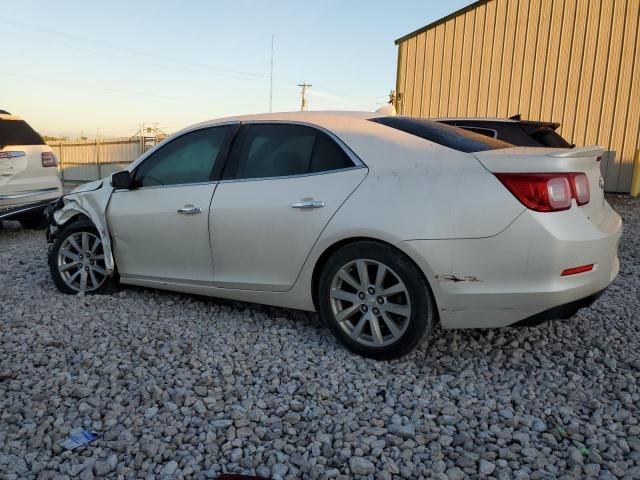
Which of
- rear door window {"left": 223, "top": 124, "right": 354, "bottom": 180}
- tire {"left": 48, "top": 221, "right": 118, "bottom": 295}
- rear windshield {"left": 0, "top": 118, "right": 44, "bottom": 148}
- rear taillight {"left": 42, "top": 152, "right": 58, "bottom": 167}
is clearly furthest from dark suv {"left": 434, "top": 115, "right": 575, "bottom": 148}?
Answer: rear windshield {"left": 0, "top": 118, "right": 44, "bottom": 148}

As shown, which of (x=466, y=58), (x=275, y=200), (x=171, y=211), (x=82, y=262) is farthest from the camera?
(x=466, y=58)

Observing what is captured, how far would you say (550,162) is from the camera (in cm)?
264

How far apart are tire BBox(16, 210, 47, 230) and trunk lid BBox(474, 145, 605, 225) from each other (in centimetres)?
654

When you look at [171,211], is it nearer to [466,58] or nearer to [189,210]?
[189,210]

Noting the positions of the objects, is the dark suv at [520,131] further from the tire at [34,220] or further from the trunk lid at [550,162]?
the tire at [34,220]

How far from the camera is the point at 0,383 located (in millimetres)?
2902

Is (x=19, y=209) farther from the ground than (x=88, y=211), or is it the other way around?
(x=88, y=211)

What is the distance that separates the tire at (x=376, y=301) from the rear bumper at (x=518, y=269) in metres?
0.10

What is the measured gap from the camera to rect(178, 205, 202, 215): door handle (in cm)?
370

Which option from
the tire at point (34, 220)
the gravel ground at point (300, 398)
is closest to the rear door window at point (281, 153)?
the gravel ground at point (300, 398)

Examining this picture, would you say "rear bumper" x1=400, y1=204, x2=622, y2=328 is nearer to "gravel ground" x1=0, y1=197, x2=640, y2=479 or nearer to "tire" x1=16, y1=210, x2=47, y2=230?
"gravel ground" x1=0, y1=197, x2=640, y2=479

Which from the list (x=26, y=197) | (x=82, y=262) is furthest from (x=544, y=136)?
(x=26, y=197)

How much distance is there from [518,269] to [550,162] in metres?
0.56

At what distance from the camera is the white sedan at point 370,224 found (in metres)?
2.65
